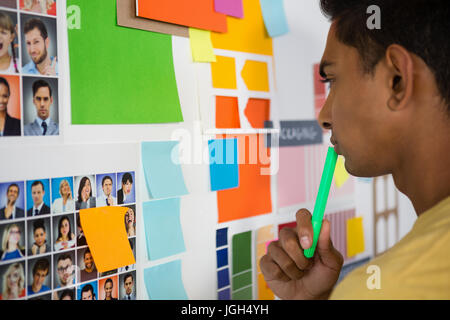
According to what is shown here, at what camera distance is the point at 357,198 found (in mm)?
1041

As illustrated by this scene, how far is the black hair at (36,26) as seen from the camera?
0.50m

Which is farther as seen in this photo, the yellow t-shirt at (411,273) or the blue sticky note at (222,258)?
the blue sticky note at (222,258)

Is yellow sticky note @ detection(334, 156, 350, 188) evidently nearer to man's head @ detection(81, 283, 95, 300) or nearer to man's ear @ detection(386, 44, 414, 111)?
man's ear @ detection(386, 44, 414, 111)

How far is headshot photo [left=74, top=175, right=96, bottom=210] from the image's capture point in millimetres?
558

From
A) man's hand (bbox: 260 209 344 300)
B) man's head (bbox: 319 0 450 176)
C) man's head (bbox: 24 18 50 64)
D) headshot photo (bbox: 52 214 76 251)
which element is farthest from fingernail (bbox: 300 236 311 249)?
man's head (bbox: 24 18 50 64)

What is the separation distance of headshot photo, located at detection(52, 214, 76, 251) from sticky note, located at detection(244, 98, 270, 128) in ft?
1.20

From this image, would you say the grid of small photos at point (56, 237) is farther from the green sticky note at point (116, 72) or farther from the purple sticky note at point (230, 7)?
the purple sticky note at point (230, 7)

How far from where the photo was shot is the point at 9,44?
0.49 m

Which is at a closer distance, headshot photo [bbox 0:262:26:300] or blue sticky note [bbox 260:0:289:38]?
headshot photo [bbox 0:262:26:300]

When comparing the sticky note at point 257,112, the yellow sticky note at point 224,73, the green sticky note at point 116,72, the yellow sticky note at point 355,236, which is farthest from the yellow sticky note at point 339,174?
the green sticky note at point 116,72

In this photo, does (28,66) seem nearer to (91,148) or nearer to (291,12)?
(91,148)

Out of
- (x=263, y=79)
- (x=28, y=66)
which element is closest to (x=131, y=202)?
(x=28, y=66)

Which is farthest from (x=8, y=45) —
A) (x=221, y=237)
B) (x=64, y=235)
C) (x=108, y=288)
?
(x=221, y=237)
